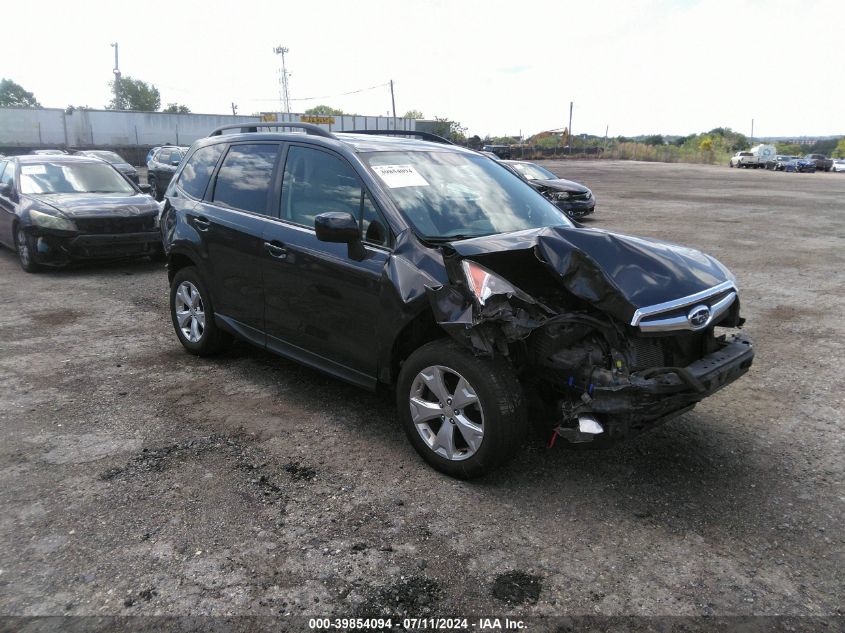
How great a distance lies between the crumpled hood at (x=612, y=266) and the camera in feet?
10.6

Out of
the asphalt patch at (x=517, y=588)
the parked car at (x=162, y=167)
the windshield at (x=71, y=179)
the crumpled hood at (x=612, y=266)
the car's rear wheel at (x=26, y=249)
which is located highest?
the parked car at (x=162, y=167)

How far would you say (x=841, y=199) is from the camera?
2266 centimetres

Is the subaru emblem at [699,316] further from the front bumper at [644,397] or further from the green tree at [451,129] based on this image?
the green tree at [451,129]

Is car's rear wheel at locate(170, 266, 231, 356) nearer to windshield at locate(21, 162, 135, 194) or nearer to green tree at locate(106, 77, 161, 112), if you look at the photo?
windshield at locate(21, 162, 135, 194)

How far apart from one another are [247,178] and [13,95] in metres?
123

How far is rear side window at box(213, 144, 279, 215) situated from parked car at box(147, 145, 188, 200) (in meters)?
14.8

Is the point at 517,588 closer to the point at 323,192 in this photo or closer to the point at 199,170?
the point at 323,192

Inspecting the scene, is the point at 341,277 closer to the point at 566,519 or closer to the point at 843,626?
the point at 566,519

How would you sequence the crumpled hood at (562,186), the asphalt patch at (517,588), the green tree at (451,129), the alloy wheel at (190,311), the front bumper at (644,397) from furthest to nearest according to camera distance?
the green tree at (451,129)
the crumpled hood at (562,186)
the alloy wheel at (190,311)
the front bumper at (644,397)
the asphalt patch at (517,588)

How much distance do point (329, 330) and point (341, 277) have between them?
15.4 inches

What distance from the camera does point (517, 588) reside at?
2.75 metres

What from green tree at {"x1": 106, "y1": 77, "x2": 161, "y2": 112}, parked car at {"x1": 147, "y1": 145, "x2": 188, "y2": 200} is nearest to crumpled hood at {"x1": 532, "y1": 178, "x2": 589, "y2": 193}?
parked car at {"x1": 147, "y1": 145, "x2": 188, "y2": 200}

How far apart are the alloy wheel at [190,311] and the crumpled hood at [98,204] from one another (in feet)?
14.5

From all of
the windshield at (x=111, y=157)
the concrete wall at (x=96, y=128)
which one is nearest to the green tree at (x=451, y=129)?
the concrete wall at (x=96, y=128)
